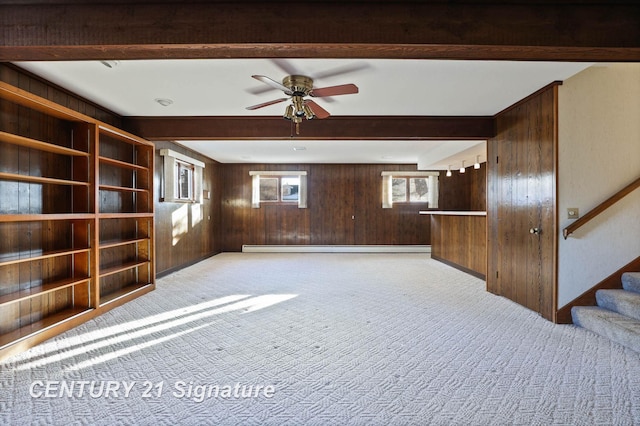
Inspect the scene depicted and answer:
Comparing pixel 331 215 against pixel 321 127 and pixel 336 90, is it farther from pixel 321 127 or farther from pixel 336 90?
pixel 336 90

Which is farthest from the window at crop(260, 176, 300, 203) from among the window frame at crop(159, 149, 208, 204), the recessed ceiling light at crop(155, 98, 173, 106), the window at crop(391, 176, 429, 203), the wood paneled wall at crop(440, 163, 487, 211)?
the recessed ceiling light at crop(155, 98, 173, 106)

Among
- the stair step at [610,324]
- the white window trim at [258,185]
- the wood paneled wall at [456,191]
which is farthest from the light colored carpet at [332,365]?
the wood paneled wall at [456,191]

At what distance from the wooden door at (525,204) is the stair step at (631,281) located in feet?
2.17

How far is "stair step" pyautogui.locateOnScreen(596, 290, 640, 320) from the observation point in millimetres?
2629

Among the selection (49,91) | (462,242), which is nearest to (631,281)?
(462,242)

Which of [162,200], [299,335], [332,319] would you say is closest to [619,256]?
[332,319]

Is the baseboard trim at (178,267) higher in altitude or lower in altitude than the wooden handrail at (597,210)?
lower

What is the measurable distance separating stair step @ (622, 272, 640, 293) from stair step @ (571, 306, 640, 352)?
1.13 feet

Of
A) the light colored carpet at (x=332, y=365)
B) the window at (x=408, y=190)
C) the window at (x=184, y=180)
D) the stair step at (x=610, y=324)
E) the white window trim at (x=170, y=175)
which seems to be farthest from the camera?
the window at (x=408, y=190)

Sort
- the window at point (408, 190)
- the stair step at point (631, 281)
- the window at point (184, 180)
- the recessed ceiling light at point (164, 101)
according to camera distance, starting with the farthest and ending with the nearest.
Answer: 1. the window at point (408, 190)
2. the window at point (184, 180)
3. the recessed ceiling light at point (164, 101)
4. the stair step at point (631, 281)

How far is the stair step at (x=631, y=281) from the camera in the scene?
285 centimetres

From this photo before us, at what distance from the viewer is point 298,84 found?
2.72 meters

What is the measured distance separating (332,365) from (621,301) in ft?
8.88

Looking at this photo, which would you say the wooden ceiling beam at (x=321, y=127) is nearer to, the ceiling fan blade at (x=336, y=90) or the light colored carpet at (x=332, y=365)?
the ceiling fan blade at (x=336, y=90)
